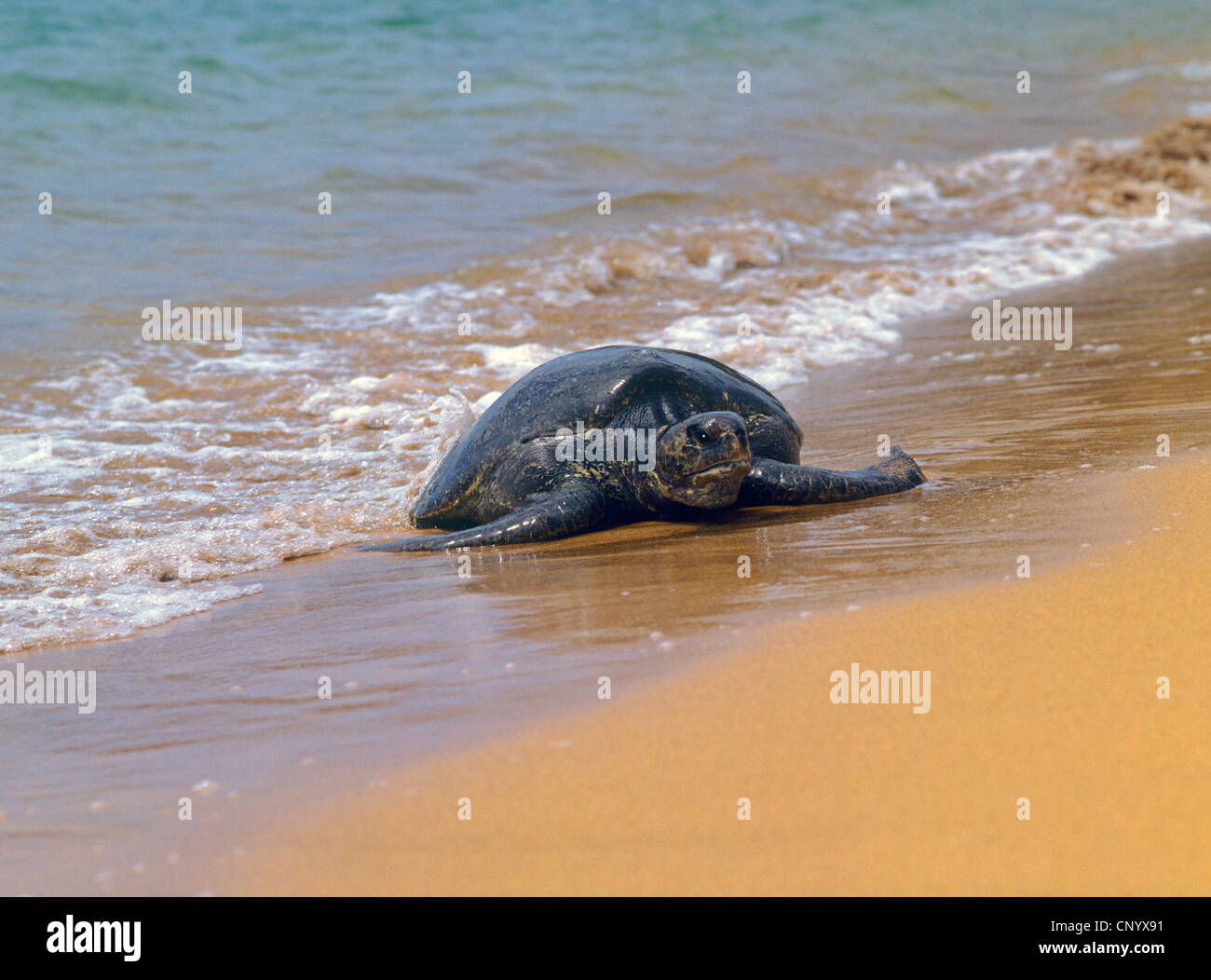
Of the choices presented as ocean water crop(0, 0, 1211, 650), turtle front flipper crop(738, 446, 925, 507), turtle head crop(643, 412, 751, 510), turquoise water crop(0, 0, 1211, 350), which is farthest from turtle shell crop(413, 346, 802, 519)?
turquoise water crop(0, 0, 1211, 350)

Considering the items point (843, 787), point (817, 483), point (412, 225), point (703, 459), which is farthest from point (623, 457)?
point (412, 225)

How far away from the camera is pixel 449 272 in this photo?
31.5 ft

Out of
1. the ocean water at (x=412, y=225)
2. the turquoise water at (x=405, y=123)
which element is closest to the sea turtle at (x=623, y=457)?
the ocean water at (x=412, y=225)

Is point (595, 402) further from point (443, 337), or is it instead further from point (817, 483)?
point (443, 337)

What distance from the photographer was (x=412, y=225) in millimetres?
11195

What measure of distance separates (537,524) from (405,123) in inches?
485

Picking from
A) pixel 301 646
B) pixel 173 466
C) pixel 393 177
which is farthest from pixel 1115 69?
pixel 301 646

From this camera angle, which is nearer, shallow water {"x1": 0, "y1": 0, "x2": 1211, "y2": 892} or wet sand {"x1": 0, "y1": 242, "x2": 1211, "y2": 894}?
wet sand {"x1": 0, "y1": 242, "x2": 1211, "y2": 894}

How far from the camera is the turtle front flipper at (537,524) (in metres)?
3.93

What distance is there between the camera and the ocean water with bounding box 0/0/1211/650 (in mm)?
5227

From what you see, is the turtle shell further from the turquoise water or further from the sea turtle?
the turquoise water

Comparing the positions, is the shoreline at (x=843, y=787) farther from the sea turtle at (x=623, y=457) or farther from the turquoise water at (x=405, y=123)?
the turquoise water at (x=405, y=123)

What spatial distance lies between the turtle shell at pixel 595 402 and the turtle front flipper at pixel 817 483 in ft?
1.00

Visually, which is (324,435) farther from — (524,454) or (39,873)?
(39,873)
